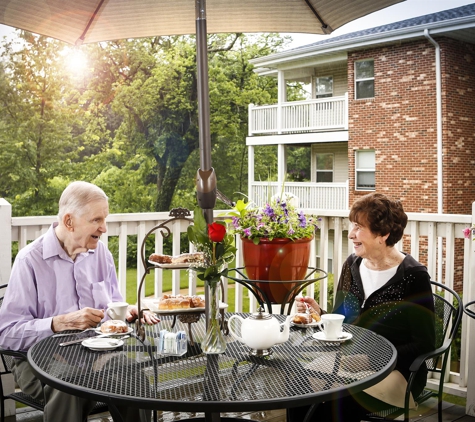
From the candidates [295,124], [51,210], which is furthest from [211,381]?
[51,210]

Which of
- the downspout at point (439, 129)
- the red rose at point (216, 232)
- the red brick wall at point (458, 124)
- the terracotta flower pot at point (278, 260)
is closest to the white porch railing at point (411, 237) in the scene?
the terracotta flower pot at point (278, 260)

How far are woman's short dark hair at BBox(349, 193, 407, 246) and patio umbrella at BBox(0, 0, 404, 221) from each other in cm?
77

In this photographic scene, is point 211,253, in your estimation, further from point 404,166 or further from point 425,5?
point 425,5

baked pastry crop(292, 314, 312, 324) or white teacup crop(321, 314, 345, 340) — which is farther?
baked pastry crop(292, 314, 312, 324)

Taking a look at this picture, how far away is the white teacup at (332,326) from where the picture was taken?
77.2 inches

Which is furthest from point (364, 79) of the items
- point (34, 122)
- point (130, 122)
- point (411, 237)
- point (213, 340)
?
point (213, 340)

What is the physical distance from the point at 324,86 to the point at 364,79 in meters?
2.00

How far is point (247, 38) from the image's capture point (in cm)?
2155

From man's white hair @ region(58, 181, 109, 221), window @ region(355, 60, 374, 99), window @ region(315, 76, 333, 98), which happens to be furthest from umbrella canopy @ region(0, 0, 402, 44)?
window @ region(315, 76, 333, 98)

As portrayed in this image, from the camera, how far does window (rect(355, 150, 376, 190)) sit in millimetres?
15289

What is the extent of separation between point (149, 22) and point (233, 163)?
18.2 metres

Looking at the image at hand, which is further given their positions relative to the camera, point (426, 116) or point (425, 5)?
point (425, 5)

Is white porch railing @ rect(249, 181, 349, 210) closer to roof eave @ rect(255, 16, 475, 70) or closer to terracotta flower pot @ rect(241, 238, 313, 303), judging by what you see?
roof eave @ rect(255, 16, 475, 70)

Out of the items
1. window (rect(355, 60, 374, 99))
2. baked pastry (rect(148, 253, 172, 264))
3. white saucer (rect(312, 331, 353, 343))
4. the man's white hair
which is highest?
window (rect(355, 60, 374, 99))
